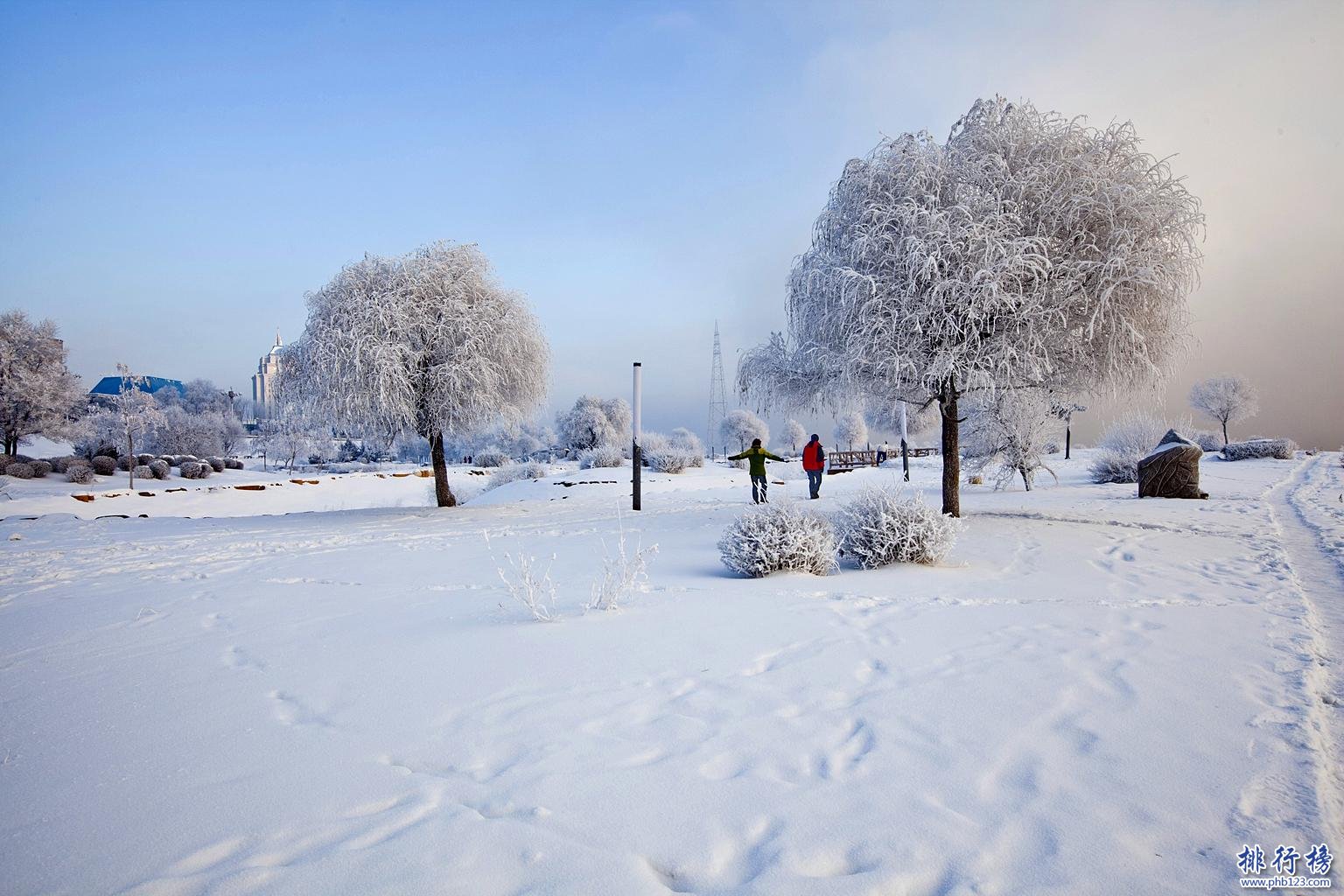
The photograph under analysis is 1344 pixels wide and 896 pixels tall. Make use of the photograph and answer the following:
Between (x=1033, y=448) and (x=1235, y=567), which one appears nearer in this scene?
(x=1235, y=567)

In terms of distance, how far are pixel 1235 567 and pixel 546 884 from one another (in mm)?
9031

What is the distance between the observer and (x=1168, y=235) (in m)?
11.2

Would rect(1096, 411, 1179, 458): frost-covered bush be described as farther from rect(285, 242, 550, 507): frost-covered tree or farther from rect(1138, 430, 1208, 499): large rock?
Result: rect(285, 242, 550, 507): frost-covered tree

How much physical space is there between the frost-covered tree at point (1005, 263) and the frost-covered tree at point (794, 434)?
60592mm

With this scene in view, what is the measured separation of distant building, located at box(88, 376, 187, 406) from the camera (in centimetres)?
4221

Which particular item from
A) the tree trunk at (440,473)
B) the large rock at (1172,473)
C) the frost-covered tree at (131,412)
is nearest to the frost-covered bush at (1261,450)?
the large rock at (1172,473)

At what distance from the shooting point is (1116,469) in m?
25.7

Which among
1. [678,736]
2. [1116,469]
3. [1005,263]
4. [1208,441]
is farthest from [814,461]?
[1208,441]

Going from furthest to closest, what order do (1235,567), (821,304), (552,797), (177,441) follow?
(177,441) → (821,304) → (1235,567) → (552,797)

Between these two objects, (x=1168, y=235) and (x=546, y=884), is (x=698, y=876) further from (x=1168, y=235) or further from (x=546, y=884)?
(x=1168, y=235)

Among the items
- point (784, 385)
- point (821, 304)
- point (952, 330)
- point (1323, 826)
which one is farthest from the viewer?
point (784, 385)

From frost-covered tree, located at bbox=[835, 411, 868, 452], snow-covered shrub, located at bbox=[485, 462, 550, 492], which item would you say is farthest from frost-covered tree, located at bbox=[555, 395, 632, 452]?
frost-covered tree, located at bbox=[835, 411, 868, 452]

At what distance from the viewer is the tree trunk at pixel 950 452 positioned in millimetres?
12352

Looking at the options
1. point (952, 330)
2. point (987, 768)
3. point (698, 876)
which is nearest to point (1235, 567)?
point (952, 330)
